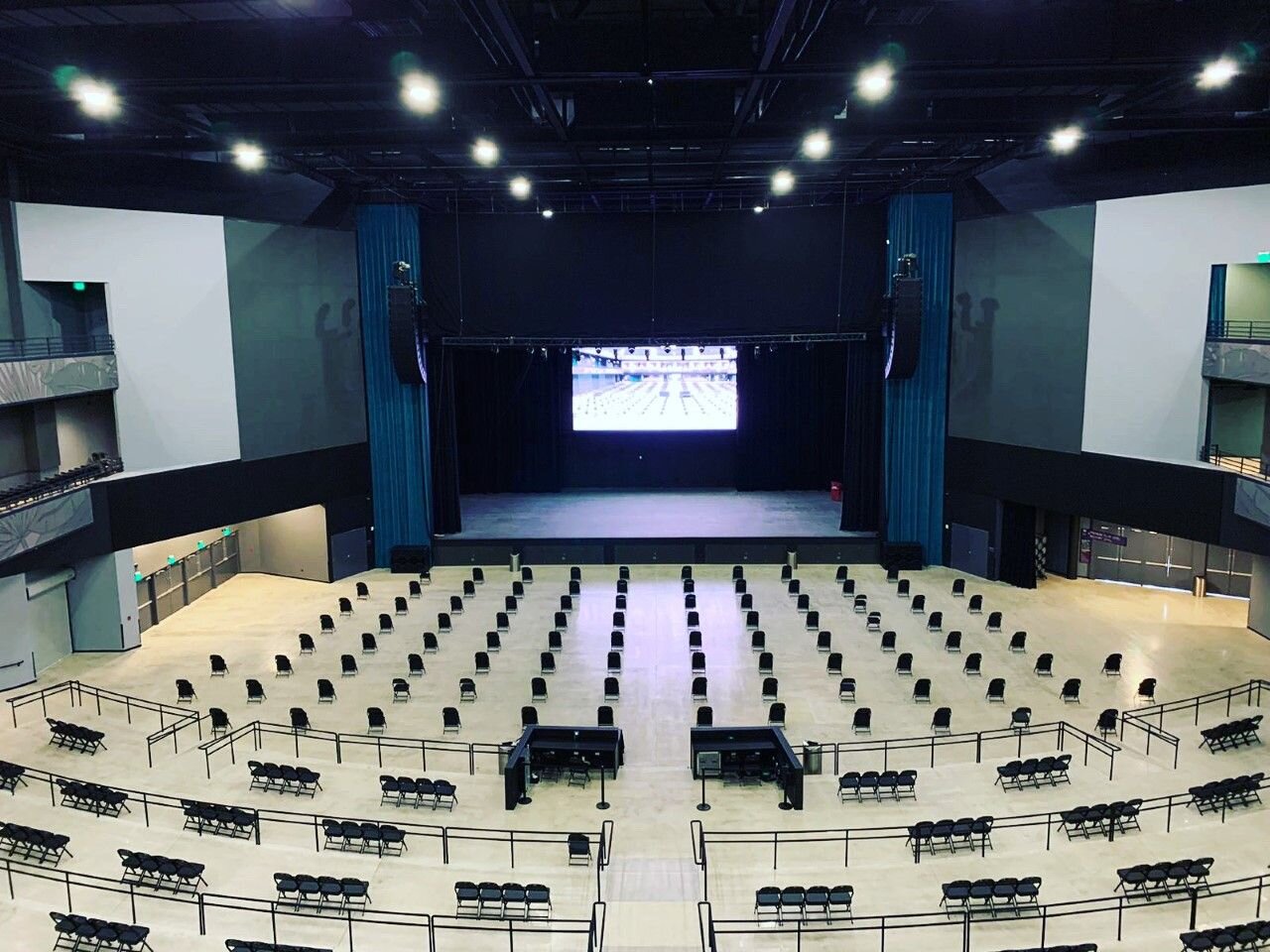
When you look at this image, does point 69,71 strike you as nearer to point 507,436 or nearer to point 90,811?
point 90,811

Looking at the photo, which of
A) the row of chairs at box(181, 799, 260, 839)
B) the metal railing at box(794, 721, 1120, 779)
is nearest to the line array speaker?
the row of chairs at box(181, 799, 260, 839)

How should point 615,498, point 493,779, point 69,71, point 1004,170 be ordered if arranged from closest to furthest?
point 69,71
point 493,779
point 1004,170
point 615,498

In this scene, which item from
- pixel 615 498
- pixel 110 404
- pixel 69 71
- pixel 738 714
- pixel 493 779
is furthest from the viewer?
pixel 615 498

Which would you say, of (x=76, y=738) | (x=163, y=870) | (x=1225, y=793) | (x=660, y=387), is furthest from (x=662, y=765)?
(x=660, y=387)

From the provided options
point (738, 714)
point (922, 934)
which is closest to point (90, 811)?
point (738, 714)

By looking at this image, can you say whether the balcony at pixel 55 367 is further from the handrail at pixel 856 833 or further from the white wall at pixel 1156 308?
the white wall at pixel 1156 308

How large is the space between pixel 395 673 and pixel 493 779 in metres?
5.89

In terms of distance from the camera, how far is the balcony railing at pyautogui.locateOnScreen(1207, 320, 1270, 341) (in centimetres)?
2194

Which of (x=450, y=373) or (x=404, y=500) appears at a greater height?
(x=450, y=373)

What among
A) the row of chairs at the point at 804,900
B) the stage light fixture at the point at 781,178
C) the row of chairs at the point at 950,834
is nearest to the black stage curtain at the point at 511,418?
the stage light fixture at the point at 781,178

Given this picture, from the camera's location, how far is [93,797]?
1480 centimetres

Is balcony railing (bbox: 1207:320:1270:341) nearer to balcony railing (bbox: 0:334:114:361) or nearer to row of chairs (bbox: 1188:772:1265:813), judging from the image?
row of chairs (bbox: 1188:772:1265:813)

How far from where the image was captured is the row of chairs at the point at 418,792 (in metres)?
14.8

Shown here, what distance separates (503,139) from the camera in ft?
63.9
